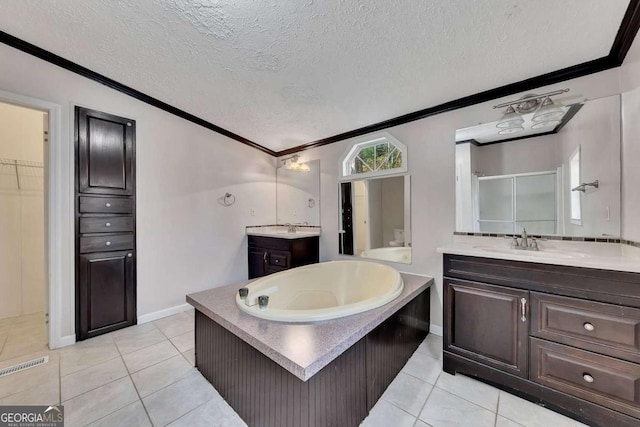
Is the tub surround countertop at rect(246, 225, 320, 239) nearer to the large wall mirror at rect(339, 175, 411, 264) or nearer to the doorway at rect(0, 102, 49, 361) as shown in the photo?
the large wall mirror at rect(339, 175, 411, 264)

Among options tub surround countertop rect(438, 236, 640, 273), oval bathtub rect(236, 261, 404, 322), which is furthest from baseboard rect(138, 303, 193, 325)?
tub surround countertop rect(438, 236, 640, 273)

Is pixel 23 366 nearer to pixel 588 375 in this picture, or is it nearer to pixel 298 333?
pixel 298 333

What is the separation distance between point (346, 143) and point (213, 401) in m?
2.78

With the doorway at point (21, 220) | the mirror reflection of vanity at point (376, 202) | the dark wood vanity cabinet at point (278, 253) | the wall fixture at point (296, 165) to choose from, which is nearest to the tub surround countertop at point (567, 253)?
the mirror reflection of vanity at point (376, 202)

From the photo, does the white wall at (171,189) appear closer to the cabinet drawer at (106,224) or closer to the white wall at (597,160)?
the cabinet drawer at (106,224)

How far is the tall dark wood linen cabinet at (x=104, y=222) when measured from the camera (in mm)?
2182

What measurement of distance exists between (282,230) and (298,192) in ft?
2.27

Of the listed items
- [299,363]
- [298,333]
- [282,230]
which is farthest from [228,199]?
[299,363]

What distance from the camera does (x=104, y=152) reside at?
2311mm

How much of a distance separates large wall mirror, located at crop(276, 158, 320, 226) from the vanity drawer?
94.9 inches

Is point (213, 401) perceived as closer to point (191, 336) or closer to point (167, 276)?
point (191, 336)

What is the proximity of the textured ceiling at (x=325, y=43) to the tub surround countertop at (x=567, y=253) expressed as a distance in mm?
1275

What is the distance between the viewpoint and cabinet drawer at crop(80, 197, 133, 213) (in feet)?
7.25

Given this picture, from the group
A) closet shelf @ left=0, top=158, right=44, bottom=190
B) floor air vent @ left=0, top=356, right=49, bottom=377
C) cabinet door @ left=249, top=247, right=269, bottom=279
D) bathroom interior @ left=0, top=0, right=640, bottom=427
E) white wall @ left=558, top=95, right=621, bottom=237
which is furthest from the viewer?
cabinet door @ left=249, top=247, right=269, bottom=279
